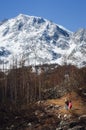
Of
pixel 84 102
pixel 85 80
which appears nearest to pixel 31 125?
pixel 84 102

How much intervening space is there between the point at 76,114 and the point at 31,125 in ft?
18.1

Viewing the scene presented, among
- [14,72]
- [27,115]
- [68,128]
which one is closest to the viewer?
[68,128]

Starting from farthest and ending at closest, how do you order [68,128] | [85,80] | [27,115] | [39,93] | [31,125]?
[85,80], [39,93], [27,115], [31,125], [68,128]

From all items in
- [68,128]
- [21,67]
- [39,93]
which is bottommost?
[68,128]

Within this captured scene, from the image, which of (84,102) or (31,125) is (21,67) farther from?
(31,125)

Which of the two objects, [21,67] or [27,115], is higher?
[21,67]

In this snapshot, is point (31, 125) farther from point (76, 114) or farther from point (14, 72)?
point (14, 72)

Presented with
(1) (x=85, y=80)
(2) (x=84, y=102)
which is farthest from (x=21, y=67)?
(2) (x=84, y=102)

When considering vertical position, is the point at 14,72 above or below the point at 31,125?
above

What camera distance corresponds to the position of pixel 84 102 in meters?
57.7

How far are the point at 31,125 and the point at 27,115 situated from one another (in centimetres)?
387

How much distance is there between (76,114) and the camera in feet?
170

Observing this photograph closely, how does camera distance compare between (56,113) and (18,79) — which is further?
(18,79)

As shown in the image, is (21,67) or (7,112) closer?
(7,112)
